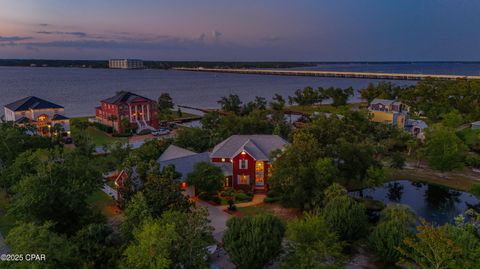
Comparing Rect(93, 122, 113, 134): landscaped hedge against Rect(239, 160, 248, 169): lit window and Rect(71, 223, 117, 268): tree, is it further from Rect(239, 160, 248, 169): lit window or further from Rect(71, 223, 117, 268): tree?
Rect(71, 223, 117, 268): tree

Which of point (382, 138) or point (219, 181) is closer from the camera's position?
point (219, 181)

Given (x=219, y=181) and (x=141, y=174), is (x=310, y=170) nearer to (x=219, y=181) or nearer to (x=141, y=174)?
(x=219, y=181)

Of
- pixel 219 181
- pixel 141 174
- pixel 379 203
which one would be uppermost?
pixel 141 174

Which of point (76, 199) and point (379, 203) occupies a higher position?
point (76, 199)

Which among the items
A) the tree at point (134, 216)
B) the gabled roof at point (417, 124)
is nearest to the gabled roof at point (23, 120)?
the tree at point (134, 216)

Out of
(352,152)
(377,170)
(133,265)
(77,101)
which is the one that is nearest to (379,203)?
(377,170)

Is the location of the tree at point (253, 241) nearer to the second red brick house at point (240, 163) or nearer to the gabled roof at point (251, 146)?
the second red brick house at point (240, 163)

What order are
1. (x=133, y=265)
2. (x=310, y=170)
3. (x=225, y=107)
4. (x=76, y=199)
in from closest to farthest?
(x=133, y=265), (x=76, y=199), (x=310, y=170), (x=225, y=107)

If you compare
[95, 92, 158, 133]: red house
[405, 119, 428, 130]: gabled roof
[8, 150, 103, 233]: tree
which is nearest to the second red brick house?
[8, 150, 103, 233]: tree
